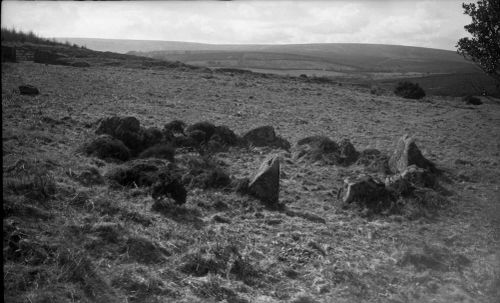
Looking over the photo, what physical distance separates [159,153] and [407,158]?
266 inches

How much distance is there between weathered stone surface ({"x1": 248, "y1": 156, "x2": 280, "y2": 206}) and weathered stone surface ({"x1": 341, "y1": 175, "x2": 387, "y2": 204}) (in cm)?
156

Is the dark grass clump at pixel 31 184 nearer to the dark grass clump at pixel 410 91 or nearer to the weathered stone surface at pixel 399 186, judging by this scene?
the weathered stone surface at pixel 399 186

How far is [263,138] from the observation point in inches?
564

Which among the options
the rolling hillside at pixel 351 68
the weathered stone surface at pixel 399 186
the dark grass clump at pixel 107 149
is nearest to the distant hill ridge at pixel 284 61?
the rolling hillside at pixel 351 68

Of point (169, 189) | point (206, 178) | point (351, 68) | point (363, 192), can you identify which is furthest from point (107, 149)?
point (351, 68)

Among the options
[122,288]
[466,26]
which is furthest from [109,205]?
[466,26]

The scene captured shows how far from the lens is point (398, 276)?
6.48 metres

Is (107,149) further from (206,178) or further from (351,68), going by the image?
(351,68)

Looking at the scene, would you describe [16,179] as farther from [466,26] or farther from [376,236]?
[466,26]

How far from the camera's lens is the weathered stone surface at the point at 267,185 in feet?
30.1

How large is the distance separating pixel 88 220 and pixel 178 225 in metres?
1.51

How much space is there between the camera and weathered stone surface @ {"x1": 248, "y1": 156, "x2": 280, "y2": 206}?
9.16m

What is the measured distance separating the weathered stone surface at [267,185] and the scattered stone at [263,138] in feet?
14.9

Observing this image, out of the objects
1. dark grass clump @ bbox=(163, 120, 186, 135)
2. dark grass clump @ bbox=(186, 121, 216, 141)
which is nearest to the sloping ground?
dark grass clump @ bbox=(186, 121, 216, 141)
